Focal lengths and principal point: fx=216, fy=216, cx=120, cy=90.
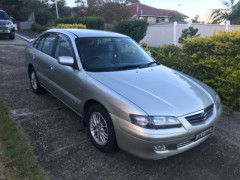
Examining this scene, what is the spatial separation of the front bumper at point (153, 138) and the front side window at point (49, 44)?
2385 mm

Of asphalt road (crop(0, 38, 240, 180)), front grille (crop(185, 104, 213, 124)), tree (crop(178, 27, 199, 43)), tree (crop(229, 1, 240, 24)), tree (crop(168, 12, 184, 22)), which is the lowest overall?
asphalt road (crop(0, 38, 240, 180))

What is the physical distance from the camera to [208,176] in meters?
2.75

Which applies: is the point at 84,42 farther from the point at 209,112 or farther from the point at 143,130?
the point at 209,112

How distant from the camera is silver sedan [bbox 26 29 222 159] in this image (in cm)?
251

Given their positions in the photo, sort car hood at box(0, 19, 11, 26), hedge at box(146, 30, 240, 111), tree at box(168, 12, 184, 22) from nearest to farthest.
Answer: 1. hedge at box(146, 30, 240, 111)
2. car hood at box(0, 19, 11, 26)
3. tree at box(168, 12, 184, 22)

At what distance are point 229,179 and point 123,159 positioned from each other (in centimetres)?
137

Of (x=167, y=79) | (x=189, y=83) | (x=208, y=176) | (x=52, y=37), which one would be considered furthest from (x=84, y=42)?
(x=208, y=176)

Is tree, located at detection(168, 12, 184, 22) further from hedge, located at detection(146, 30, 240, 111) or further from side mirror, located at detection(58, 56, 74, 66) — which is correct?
side mirror, located at detection(58, 56, 74, 66)

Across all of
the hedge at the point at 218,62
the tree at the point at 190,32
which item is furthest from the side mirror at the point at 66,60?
the tree at the point at 190,32

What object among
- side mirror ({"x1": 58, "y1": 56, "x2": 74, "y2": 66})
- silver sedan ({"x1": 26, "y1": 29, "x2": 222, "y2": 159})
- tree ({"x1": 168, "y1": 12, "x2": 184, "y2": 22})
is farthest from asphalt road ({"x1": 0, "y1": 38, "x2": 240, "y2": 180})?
tree ({"x1": 168, "y1": 12, "x2": 184, "y2": 22})

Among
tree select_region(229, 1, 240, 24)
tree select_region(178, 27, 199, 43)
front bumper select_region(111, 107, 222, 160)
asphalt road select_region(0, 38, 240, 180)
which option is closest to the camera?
front bumper select_region(111, 107, 222, 160)

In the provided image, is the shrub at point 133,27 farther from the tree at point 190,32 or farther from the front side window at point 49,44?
the front side window at point 49,44

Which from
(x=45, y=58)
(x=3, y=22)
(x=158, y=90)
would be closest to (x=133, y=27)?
(x=3, y=22)

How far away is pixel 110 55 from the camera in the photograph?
376 cm
